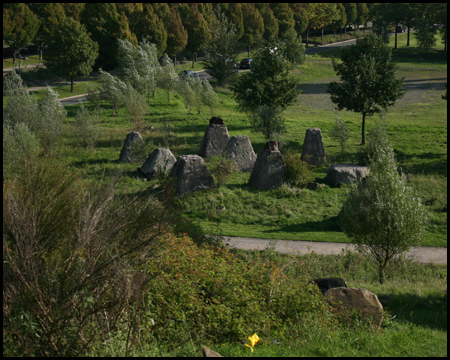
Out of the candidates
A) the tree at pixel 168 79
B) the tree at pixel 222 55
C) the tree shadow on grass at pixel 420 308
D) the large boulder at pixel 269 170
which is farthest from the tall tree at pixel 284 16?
the tree shadow on grass at pixel 420 308

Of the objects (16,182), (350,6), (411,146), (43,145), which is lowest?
(411,146)

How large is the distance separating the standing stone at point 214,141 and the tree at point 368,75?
9691mm

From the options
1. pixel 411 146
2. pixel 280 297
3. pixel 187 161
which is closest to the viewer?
pixel 280 297

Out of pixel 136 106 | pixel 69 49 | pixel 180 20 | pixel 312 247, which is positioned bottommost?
pixel 312 247

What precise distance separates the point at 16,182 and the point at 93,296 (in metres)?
4.65

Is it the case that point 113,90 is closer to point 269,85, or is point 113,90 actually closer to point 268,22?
point 269,85

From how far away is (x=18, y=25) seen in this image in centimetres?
4716

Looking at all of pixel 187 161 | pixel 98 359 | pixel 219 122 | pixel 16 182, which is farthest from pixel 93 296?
pixel 219 122

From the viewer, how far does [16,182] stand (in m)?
11.1

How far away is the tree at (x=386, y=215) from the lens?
1517 centimetres

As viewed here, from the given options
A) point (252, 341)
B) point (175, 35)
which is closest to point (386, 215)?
point (252, 341)

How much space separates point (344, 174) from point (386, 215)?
1016 centimetres

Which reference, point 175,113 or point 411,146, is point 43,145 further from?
point 411,146

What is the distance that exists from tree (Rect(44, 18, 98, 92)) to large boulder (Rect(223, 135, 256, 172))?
21214 millimetres
